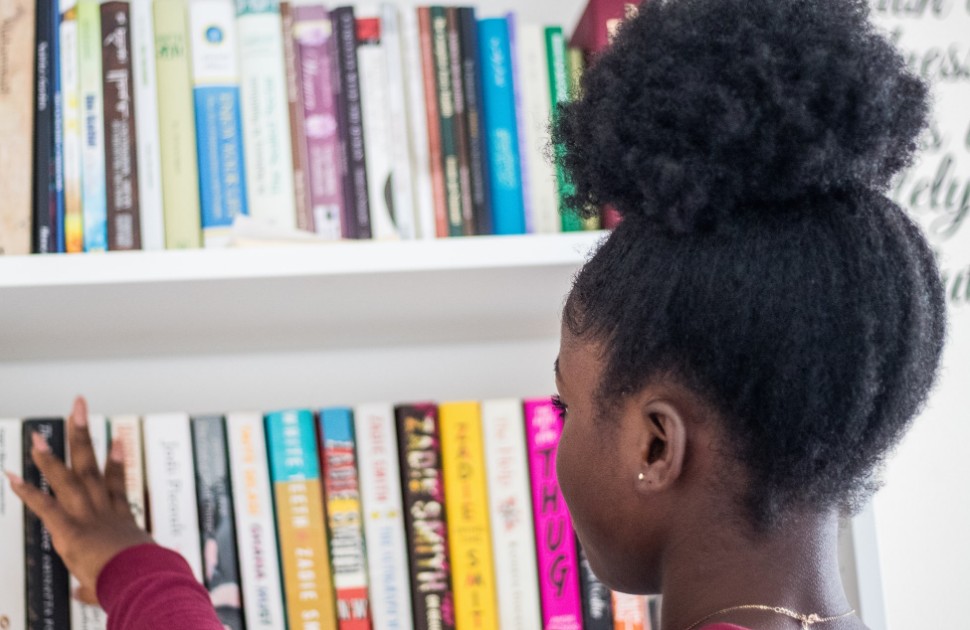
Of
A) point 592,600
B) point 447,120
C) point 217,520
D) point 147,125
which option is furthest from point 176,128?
point 592,600

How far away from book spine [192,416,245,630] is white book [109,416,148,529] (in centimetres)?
5

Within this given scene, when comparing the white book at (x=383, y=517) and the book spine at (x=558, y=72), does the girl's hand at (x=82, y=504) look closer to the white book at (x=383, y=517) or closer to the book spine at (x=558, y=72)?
the white book at (x=383, y=517)

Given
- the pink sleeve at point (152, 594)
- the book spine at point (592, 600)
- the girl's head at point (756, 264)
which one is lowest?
the book spine at point (592, 600)

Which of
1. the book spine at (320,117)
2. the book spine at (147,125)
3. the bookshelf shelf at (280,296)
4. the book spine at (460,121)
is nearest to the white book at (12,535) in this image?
the bookshelf shelf at (280,296)

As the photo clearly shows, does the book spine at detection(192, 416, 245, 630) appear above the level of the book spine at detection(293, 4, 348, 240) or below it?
below

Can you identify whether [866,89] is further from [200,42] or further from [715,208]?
[200,42]

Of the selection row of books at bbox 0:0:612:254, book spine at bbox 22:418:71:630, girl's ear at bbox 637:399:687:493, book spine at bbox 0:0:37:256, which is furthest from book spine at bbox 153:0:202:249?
girl's ear at bbox 637:399:687:493

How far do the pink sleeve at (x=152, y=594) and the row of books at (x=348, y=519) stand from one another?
0.17 ft

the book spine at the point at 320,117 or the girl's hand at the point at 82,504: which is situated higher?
the book spine at the point at 320,117

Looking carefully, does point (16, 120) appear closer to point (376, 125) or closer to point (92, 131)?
point (92, 131)

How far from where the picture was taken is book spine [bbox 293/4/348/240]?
36.5 inches

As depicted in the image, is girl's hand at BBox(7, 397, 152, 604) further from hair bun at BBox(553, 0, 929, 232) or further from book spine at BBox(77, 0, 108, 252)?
hair bun at BBox(553, 0, 929, 232)

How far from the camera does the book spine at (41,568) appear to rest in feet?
3.00

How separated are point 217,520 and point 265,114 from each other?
355 mm
